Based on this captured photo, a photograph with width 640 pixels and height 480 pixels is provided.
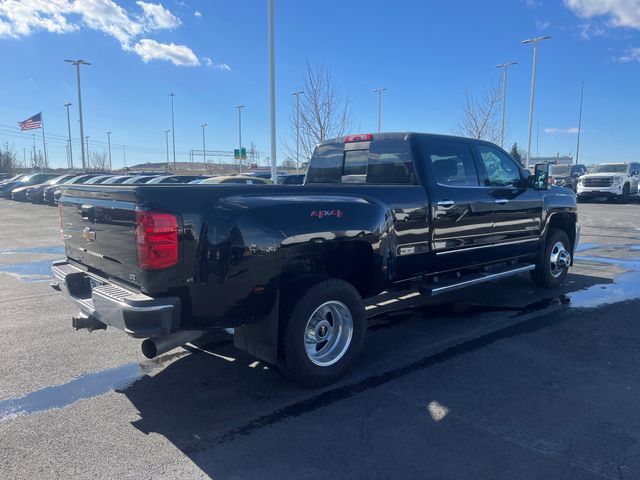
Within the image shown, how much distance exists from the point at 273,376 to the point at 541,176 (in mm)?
4442

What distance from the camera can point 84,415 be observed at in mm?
3650

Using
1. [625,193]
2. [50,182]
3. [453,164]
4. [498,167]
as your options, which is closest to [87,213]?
[453,164]

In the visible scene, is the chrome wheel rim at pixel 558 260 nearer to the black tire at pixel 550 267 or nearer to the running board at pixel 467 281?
the black tire at pixel 550 267

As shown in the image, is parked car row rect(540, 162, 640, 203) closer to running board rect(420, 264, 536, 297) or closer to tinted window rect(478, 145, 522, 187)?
tinted window rect(478, 145, 522, 187)

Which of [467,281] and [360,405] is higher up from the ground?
[467,281]

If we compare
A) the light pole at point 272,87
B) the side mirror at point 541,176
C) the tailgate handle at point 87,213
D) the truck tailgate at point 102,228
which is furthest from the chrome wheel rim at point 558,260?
the light pole at point 272,87

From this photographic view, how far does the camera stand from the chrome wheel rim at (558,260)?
732 cm

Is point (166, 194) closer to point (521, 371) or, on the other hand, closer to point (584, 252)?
point (521, 371)

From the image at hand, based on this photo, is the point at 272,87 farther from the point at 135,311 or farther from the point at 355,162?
the point at 135,311

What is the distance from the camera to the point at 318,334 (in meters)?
4.23

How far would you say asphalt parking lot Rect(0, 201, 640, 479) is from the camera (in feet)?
9.95

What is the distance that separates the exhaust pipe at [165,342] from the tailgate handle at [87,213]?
1163 millimetres

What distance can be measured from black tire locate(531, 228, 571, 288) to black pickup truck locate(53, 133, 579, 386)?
119cm

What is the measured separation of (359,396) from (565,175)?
35.0 m
